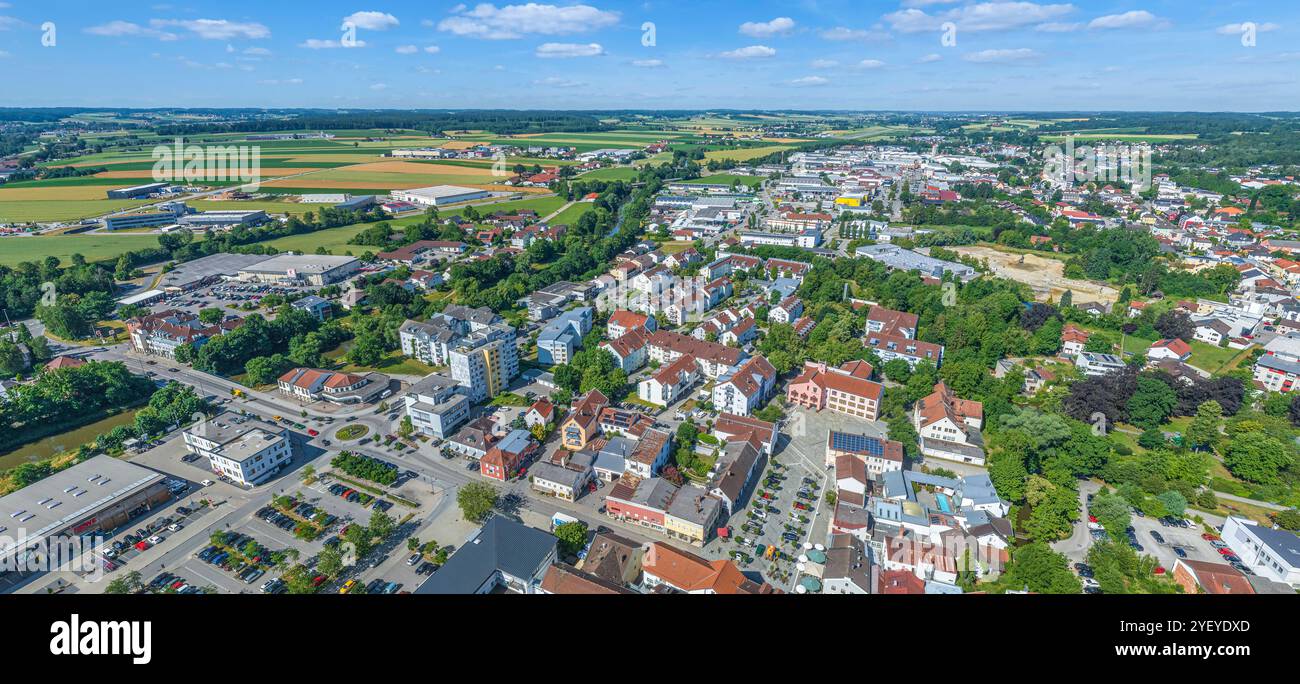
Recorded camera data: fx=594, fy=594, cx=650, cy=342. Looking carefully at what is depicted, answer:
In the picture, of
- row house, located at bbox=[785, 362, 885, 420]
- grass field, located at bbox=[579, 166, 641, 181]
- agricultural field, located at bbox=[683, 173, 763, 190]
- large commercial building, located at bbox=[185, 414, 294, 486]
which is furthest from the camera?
grass field, located at bbox=[579, 166, 641, 181]

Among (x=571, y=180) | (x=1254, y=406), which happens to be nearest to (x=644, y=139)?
(x=571, y=180)

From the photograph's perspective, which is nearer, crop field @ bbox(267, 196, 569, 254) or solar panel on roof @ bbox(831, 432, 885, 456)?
solar panel on roof @ bbox(831, 432, 885, 456)

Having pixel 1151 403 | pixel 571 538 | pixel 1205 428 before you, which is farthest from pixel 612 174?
pixel 571 538

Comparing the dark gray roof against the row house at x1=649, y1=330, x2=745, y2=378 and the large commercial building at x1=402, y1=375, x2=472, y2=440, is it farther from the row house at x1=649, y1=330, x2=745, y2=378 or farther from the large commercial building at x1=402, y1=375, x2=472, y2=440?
the row house at x1=649, y1=330, x2=745, y2=378

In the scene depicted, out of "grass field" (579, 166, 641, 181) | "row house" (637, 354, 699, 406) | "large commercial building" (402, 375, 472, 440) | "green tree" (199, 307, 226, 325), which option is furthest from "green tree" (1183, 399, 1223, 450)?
"grass field" (579, 166, 641, 181)

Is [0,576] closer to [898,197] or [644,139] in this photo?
[898,197]

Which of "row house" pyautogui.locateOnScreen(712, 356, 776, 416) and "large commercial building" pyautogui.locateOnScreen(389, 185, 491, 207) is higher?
"large commercial building" pyautogui.locateOnScreen(389, 185, 491, 207)

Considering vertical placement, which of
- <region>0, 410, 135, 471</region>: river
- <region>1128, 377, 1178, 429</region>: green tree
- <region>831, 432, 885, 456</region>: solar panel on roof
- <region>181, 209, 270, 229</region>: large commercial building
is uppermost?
<region>181, 209, 270, 229</region>: large commercial building

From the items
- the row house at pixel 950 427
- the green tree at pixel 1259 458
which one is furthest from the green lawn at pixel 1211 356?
the row house at pixel 950 427
